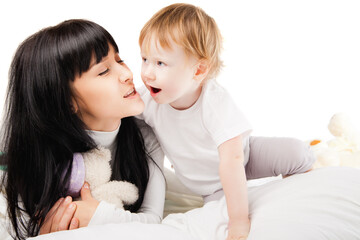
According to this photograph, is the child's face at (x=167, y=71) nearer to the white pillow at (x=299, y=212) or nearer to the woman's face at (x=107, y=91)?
the woman's face at (x=107, y=91)

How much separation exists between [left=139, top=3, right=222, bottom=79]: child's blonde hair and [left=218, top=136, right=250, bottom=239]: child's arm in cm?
27

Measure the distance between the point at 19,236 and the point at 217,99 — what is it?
77cm

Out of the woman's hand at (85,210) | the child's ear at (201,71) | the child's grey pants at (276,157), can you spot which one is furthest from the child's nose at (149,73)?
the child's grey pants at (276,157)

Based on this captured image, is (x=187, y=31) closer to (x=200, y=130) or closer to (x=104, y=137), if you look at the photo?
(x=200, y=130)

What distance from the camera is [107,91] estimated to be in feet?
4.43

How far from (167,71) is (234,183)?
1.28ft

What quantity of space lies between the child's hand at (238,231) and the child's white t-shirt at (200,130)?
0.25 meters

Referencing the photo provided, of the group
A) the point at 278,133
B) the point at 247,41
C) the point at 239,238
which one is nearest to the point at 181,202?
the point at 239,238

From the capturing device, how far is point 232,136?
132 centimetres

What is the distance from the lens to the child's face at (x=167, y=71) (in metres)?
1.29

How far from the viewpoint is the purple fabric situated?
1.41 m

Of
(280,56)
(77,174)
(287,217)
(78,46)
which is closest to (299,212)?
(287,217)

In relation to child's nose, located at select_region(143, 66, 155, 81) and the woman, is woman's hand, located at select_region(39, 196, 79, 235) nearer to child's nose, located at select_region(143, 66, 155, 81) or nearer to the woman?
the woman

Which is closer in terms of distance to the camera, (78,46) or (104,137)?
(78,46)
